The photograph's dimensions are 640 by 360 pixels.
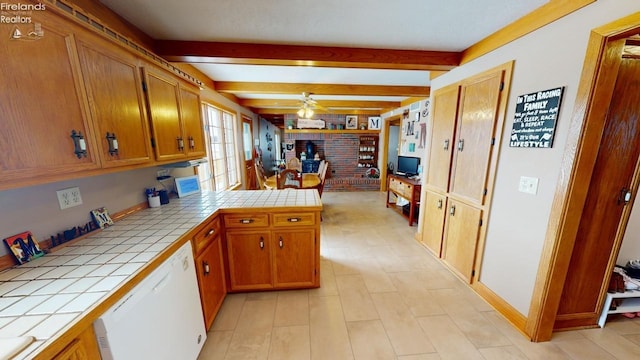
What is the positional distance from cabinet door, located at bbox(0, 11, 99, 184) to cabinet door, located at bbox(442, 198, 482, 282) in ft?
9.69

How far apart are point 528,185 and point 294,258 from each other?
2.01 meters

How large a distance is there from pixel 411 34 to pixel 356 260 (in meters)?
2.46

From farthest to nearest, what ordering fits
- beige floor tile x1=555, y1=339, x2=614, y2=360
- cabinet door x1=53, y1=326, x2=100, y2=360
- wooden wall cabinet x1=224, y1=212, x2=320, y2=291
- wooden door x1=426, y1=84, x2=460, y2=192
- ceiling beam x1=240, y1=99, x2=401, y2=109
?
ceiling beam x1=240, y1=99, x2=401, y2=109 → wooden door x1=426, y1=84, x2=460, y2=192 → wooden wall cabinet x1=224, y1=212, x2=320, y2=291 → beige floor tile x1=555, y1=339, x2=614, y2=360 → cabinet door x1=53, y1=326, x2=100, y2=360

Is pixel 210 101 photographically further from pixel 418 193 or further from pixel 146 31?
pixel 418 193

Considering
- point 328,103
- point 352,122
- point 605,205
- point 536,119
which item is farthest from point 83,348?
point 352,122

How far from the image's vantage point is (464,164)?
7.49ft

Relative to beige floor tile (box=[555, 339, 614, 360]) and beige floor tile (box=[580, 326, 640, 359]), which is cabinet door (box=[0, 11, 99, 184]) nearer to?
beige floor tile (box=[555, 339, 614, 360])

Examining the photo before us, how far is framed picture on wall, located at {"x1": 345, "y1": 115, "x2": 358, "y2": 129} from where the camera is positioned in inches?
258

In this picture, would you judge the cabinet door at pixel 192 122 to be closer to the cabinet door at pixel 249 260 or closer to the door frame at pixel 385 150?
the cabinet door at pixel 249 260

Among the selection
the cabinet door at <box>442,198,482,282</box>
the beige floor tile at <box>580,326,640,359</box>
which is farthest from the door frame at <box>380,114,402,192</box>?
the beige floor tile at <box>580,326,640,359</box>

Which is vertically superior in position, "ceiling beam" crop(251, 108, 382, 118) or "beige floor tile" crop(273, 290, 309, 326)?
"ceiling beam" crop(251, 108, 382, 118)

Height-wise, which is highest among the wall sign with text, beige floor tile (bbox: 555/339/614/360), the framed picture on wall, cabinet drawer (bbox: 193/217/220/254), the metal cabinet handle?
the framed picture on wall

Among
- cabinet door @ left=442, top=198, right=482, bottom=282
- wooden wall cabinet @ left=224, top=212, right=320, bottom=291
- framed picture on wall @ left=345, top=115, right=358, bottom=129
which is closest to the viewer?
wooden wall cabinet @ left=224, top=212, right=320, bottom=291

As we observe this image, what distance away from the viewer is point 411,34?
1.89 meters
